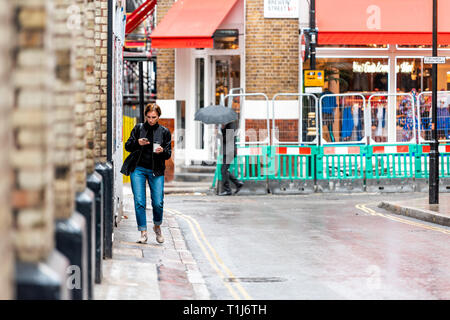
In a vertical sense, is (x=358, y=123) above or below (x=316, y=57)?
below

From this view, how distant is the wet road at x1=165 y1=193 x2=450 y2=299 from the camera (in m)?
9.24

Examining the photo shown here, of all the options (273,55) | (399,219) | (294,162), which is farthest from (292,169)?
(399,219)

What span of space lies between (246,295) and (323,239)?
15.1 ft

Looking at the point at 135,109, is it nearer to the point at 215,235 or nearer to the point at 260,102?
the point at 260,102

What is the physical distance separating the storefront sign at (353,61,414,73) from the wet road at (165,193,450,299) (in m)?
6.94

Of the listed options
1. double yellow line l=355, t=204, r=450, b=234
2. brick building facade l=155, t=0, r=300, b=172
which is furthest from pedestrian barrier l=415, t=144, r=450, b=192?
double yellow line l=355, t=204, r=450, b=234

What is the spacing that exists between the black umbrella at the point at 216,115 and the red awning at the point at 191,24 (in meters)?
2.91

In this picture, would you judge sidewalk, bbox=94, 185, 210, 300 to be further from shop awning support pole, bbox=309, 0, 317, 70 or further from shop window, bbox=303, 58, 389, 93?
shop window, bbox=303, 58, 389, 93

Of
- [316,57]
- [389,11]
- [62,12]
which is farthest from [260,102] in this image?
[62,12]

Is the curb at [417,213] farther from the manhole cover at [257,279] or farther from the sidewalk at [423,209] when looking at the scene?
the manhole cover at [257,279]

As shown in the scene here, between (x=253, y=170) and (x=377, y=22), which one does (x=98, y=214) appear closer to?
(x=253, y=170)

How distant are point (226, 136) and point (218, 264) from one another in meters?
10.4

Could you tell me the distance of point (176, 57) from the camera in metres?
25.7

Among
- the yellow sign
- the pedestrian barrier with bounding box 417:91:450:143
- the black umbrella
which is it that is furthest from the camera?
the yellow sign
